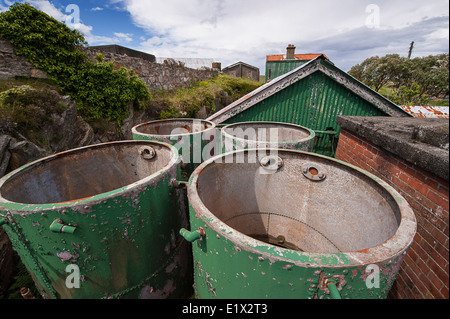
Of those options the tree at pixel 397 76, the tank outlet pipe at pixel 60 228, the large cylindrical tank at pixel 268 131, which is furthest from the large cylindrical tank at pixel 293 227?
the tree at pixel 397 76

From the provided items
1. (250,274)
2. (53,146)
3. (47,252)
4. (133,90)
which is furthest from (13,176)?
(133,90)

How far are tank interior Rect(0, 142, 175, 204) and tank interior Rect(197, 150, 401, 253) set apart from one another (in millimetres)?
1069

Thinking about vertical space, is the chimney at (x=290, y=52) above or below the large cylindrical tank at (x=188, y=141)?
above

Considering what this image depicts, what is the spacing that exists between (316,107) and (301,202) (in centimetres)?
439

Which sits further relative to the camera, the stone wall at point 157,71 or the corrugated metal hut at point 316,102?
the stone wall at point 157,71

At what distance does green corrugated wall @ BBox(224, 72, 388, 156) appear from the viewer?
6.09 m

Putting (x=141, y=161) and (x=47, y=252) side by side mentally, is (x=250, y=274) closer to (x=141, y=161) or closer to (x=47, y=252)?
(x=47, y=252)

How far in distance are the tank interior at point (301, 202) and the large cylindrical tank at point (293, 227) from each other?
1 centimetres

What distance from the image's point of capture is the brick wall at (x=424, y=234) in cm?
A: 192

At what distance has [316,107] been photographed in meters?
6.36

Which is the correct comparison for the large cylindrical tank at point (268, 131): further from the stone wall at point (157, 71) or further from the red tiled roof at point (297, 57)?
the red tiled roof at point (297, 57)

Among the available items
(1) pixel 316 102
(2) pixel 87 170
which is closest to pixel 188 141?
(2) pixel 87 170

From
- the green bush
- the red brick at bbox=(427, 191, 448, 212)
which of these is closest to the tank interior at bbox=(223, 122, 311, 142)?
the red brick at bbox=(427, 191, 448, 212)

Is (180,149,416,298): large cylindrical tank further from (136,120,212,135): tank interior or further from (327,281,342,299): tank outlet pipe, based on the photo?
(136,120,212,135): tank interior
